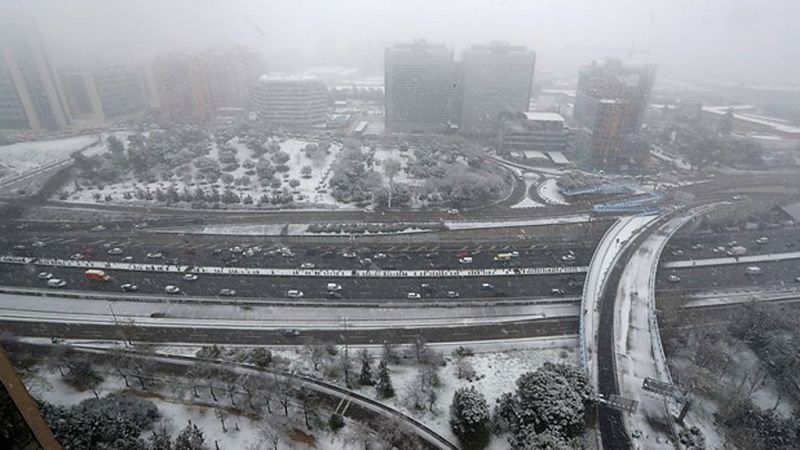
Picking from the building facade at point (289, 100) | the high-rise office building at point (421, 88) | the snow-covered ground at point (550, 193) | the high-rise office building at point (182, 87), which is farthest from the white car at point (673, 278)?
the high-rise office building at point (182, 87)

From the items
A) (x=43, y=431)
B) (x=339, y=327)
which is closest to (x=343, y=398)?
(x=339, y=327)

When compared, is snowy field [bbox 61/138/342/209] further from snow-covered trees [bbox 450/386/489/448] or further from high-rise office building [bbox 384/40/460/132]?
snow-covered trees [bbox 450/386/489/448]

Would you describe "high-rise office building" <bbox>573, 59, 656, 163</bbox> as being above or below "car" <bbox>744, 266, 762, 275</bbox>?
above

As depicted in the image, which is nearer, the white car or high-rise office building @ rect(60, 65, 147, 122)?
the white car

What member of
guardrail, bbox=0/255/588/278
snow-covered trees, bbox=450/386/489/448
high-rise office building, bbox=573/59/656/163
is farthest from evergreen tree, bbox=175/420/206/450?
high-rise office building, bbox=573/59/656/163

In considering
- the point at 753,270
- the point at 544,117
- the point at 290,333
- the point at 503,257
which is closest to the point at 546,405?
the point at 290,333

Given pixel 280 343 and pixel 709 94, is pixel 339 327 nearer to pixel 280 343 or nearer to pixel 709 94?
pixel 280 343

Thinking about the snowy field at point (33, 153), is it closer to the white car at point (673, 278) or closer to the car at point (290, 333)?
the car at point (290, 333)
